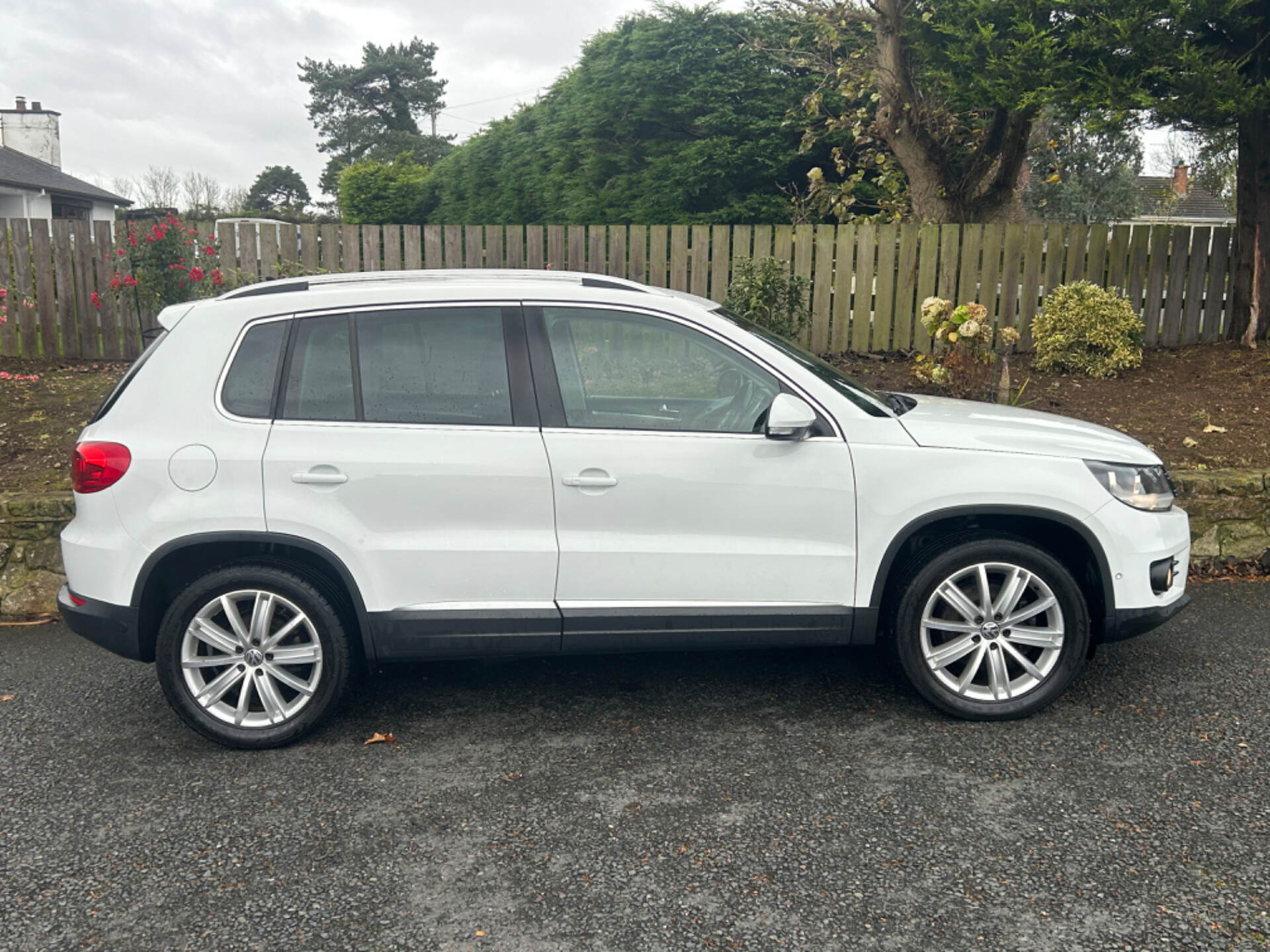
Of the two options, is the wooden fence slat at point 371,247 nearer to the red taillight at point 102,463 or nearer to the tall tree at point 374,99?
the red taillight at point 102,463

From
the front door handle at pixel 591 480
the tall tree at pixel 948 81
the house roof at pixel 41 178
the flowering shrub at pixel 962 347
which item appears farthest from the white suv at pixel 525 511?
the house roof at pixel 41 178

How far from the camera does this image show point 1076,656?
4176mm

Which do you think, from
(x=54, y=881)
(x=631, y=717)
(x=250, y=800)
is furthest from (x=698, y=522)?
(x=54, y=881)

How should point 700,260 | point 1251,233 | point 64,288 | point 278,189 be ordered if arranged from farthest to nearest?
1. point 278,189
2. point 700,260
3. point 64,288
4. point 1251,233

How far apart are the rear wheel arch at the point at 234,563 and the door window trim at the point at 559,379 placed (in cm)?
99

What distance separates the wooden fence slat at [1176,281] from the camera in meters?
10.8

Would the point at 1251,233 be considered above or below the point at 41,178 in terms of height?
below

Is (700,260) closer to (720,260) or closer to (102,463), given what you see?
(720,260)

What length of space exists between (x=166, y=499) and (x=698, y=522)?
2.00m

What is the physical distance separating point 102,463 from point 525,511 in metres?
1.60

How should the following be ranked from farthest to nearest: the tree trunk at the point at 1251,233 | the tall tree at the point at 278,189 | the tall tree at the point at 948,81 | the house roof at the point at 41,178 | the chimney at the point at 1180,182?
the tall tree at the point at 278,189, the chimney at the point at 1180,182, the house roof at the point at 41,178, the tree trunk at the point at 1251,233, the tall tree at the point at 948,81

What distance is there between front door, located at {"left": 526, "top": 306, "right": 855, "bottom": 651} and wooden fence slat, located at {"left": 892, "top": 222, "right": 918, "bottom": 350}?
7214mm

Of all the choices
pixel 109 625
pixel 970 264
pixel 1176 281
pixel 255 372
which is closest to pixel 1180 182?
pixel 1176 281

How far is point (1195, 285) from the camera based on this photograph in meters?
10.8
